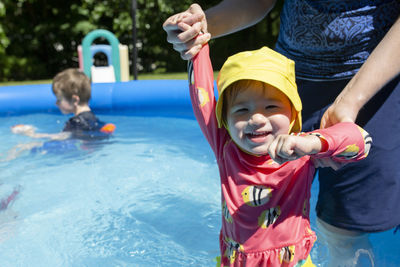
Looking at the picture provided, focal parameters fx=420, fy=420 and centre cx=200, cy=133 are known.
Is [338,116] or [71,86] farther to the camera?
[71,86]

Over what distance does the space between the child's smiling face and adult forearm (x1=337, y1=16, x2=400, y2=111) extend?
19 cm

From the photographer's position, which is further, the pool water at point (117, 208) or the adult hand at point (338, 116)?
the pool water at point (117, 208)

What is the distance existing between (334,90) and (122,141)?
10.1 feet

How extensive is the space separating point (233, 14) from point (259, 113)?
21.8 inches

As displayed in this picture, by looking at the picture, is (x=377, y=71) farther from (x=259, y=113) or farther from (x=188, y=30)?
(x=188, y=30)

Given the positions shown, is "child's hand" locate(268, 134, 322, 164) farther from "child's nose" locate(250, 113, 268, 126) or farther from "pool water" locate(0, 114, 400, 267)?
"pool water" locate(0, 114, 400, 267)

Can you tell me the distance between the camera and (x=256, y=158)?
138cm

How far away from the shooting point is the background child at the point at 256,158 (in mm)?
1308

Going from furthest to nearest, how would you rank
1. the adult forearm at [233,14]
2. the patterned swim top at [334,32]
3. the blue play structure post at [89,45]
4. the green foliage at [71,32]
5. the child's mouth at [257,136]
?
the green foliage at [71,32], the blue play structure post at [89,45], the adult forearm at [233,14], the patterned swim top at [334,32], the child's mouth at [257,136]

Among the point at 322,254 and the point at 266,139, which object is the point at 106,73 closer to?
the point at 322,254

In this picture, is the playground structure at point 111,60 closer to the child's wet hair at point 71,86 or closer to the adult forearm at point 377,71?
the child's wet hair at point 71,86

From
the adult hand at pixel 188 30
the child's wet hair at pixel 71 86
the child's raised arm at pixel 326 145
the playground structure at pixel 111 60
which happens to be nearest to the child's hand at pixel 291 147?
the child's raised arm at pixel 326 145

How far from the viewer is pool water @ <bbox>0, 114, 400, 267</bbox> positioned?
7.39ft

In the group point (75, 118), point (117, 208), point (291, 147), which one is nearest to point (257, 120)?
point (291, 147)
